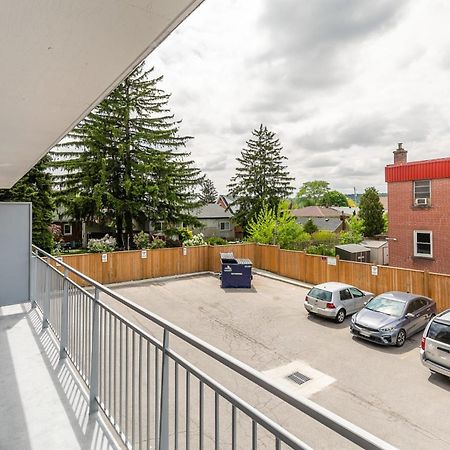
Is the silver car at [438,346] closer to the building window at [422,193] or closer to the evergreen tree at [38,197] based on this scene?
the building window at [422,193]

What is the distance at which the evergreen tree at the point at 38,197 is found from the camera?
16.5 meters

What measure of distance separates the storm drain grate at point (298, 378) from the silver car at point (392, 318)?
2742 millimetres

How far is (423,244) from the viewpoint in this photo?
15883 millimetres

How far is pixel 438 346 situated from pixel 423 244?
1070cm

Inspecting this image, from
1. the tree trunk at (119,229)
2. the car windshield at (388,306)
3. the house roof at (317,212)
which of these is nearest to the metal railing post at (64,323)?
the car windshield at (388,306)

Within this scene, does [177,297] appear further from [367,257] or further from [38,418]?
[367,257]

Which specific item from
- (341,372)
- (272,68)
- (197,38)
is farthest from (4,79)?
(341,372)

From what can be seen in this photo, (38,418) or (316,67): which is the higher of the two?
(316,67)

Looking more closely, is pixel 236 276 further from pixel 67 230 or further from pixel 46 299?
pixel 67 230

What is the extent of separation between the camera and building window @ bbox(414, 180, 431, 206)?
15.6m

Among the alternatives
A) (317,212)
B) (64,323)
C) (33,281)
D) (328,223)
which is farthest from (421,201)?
(317,212)

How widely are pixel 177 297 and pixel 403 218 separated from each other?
1180cm

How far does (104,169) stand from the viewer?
21.4m

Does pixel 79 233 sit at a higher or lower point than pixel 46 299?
higher
